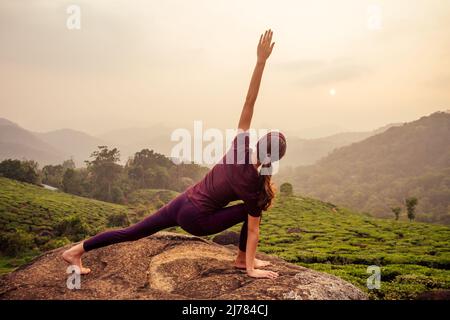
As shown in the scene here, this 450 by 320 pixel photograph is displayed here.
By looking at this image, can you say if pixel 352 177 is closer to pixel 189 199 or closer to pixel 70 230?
pixel 70 230

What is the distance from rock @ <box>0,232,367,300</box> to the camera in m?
4.18

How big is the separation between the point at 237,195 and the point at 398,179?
175 meters

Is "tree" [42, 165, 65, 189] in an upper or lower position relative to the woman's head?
lower

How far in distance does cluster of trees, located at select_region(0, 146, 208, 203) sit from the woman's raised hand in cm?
7749

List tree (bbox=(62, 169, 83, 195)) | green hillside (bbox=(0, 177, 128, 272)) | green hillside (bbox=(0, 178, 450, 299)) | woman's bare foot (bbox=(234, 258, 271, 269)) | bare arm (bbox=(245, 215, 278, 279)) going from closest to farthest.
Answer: bare arm (bbox=(245, 215, 278, 279)) → woman's bare foot (bbox=(234, 258, 271, 269)) → green hillside (bbox=(0, 178, 450, 299)) → green hillside (bbox=(0, 177, 128, 272)) → tree (bbox=(62, 169, 83, 195))

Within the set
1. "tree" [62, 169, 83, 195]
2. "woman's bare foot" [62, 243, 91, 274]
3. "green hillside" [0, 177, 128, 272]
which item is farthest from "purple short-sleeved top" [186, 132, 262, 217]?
"tree" [62, 169, 83, 195]

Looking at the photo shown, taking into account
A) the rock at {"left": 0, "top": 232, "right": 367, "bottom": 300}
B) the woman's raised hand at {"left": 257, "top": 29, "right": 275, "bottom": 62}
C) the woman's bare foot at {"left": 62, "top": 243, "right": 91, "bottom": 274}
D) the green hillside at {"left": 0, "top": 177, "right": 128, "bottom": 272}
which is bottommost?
the green hillside at {"left": 0, "top": 177, "right": 128, "bottom": 272}

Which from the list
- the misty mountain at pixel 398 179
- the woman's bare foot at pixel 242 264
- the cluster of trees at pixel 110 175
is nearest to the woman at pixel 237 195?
the woman's bare foot at pixel 242 264

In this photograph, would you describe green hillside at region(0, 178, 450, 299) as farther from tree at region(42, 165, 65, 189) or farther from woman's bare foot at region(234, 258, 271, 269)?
tree at region(42, 165, 65, 189)

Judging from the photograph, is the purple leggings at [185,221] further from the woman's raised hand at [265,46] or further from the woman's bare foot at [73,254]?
the woman's raised hand at [265,46]

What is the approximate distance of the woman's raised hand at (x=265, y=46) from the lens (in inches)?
154

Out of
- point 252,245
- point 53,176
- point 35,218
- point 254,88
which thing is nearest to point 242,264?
point 252,245

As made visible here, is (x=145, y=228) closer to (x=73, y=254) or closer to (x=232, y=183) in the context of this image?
(x=73, y=254)

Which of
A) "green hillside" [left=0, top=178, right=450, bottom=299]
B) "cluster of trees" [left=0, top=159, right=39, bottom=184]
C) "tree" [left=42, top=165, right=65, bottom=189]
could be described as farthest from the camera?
"tree" [left=42, top=165, right=65, bottom=189]
